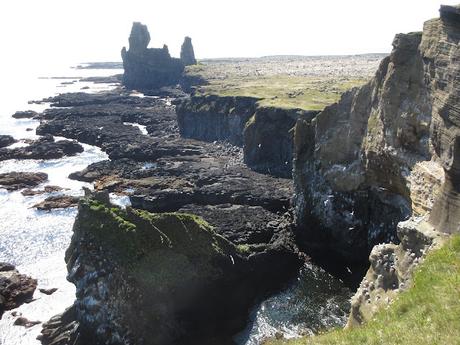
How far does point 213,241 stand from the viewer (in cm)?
4316

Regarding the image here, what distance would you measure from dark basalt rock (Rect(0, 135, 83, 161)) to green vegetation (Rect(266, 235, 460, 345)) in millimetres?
95415

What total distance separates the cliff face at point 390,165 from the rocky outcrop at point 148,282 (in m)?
14.9

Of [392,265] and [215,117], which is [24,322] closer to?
[392,265]

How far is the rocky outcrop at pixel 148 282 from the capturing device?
36250mm

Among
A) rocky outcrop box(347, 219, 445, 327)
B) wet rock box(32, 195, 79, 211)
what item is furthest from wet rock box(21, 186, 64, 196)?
rocky outcrop box(347, 219, 445, 327)

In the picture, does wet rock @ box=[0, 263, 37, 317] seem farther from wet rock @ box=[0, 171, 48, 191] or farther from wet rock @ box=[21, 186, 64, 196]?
wet rock @ box=[0, 171, 48, 191]

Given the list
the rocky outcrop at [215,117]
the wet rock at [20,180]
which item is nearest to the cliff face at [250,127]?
the rocky outcrop at [215,117]

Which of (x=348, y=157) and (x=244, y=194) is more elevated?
(x=348, y=157)

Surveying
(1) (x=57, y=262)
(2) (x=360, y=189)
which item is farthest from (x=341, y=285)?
(1) (x=57, y=262)

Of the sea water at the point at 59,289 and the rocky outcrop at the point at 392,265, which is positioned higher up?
the rocky outcrop at the point at 392,265

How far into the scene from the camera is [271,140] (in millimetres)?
87938

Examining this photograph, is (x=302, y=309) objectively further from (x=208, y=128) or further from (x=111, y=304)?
(x=208, y=128)

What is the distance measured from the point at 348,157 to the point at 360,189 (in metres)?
3.81

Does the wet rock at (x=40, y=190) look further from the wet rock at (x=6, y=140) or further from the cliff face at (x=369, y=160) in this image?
the cliff face at (x=369, y=160)
